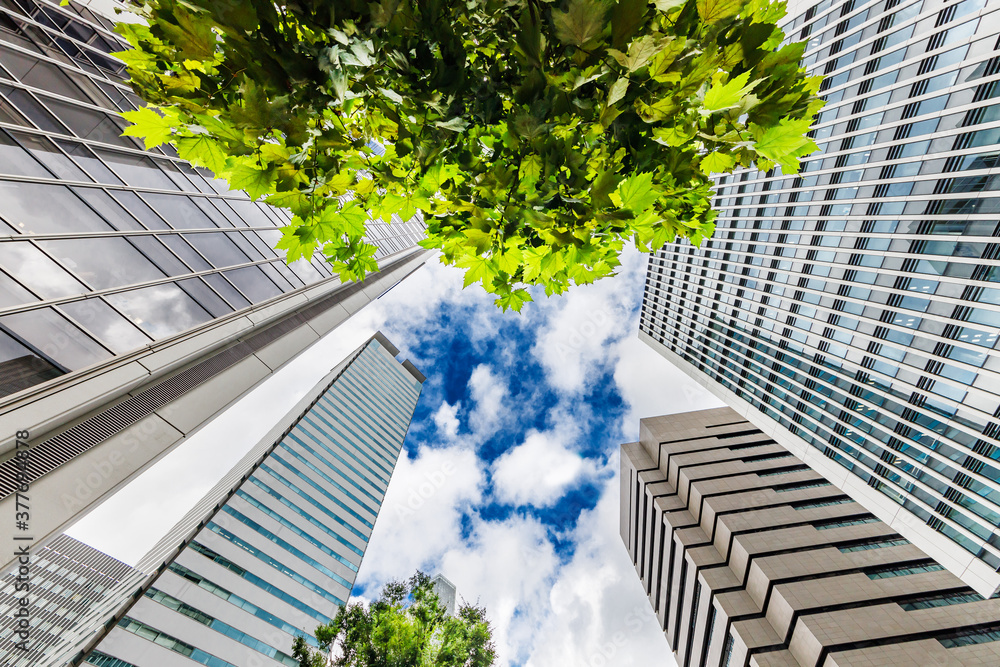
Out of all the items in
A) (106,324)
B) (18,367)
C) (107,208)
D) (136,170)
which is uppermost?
(136,170)

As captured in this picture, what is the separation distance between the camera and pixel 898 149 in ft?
71.9

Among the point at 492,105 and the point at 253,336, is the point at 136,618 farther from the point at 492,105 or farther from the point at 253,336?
the point at 492,105

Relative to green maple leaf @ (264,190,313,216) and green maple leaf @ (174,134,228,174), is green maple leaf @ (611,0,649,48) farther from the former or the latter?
green maple leaf @ (174,134,228,174)

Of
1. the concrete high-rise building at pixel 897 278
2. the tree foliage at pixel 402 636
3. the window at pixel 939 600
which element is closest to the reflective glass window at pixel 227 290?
the tree foliage at pixel 402 636

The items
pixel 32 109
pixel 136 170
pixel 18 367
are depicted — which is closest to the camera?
pixel 18 367

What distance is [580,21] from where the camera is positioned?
131cm

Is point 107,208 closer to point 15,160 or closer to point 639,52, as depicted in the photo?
point 15,160

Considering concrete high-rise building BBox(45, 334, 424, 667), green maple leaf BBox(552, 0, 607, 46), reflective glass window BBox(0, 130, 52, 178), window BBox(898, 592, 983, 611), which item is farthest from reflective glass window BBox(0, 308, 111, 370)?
window BBox(898, 592, 983, 611)

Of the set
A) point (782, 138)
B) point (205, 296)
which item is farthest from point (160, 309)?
point (782, 138)

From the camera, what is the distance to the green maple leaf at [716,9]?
1466mm

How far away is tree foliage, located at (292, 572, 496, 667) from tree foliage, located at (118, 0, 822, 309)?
2132 centimetres

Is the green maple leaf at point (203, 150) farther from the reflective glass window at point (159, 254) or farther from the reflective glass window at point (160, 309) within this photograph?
the reflective glass window at point (159, 254)

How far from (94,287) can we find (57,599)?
68.2 metres

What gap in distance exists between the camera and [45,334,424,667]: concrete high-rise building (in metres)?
24.9
